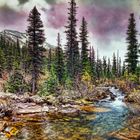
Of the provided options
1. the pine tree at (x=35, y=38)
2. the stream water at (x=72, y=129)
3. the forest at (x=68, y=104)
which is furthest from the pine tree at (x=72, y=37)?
the stream water at (x=72, y=129)

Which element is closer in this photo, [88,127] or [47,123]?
[88,127]

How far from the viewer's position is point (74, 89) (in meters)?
41.9

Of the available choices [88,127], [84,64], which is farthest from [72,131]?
[84,64]

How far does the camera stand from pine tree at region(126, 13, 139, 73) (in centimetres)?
5384

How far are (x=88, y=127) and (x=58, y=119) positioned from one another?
407 centimetres

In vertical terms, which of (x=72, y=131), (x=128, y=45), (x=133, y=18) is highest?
(x=133, y=18)

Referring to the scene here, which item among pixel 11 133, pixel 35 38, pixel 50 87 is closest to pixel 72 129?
pixel 11 133

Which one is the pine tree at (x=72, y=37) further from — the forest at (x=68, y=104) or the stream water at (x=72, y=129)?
the stream water at (x=72, y=129)

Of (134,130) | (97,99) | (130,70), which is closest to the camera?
(134,130)

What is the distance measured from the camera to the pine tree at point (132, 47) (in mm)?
53844

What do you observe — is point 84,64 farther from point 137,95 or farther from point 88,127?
point 88,127

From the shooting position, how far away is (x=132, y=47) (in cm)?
5488

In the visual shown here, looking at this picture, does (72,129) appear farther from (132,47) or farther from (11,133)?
(132,47)

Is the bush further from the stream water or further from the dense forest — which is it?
the stream water
